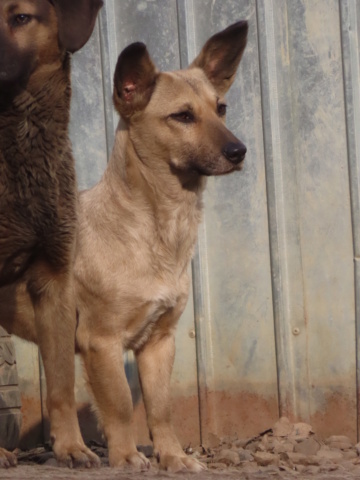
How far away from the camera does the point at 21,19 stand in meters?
4.46

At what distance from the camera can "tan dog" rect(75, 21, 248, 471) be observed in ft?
15.9

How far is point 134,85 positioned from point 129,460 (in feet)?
6.48

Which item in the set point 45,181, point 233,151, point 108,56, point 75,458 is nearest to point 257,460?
point 75,458

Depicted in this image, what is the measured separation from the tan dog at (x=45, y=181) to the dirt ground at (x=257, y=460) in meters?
0.25

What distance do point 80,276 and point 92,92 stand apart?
5.13ft

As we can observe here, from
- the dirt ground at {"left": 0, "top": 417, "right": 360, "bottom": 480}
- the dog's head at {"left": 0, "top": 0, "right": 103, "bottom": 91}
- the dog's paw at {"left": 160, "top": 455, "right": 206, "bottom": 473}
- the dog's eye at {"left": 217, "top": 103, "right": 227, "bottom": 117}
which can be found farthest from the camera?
the dog's eye at {"left": 217, "top": 103, "right": 227, "bottom": 117}

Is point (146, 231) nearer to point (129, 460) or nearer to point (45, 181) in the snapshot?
point (45, 181)

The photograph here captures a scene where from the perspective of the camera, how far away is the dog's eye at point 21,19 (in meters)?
4.44

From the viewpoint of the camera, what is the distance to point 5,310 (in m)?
4.78

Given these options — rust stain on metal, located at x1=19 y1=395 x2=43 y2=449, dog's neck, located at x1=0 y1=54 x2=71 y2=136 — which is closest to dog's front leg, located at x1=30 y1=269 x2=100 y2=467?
dog's neck, located at x1=0 y1=54 x2=71 y2=136

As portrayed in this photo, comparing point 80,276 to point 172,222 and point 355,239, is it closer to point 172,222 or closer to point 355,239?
point 172,222

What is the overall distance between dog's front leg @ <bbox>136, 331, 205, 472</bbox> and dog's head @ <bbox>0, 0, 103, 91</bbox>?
1.56 m

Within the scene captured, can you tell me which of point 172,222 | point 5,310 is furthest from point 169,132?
point 5,310

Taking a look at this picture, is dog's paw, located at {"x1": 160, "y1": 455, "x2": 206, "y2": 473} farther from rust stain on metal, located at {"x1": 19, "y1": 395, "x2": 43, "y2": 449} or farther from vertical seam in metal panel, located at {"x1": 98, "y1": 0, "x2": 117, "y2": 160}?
vertical seam in metal panel, located at {"x1": 98, "y1": 0, "x2": 117, "y2": 160}
